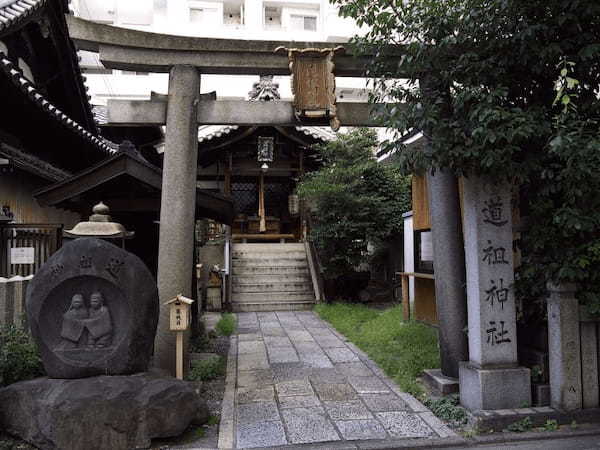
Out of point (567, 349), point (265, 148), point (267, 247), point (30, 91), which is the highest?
point (265, 148)

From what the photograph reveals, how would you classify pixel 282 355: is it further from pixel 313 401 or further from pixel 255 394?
pixel 313 401

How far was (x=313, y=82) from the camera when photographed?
6918 millimetres

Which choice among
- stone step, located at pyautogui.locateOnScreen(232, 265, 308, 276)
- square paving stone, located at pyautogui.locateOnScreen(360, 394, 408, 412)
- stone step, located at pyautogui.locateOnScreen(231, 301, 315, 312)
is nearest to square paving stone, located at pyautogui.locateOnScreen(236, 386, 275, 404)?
square paving stone, located at pyautogui.locateOnScreen(360, 394, 408, 412)

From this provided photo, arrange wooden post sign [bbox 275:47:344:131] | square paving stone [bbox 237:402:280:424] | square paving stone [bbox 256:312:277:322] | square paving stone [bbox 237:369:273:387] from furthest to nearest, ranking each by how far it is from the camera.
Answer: square paving stone [bbox 256:312:277:322] → square paving stone [bbox 237:369:273:387] → wooden post sign [bbox 275:47:344:131] → square paving stone [bbox 237:402:280:424]

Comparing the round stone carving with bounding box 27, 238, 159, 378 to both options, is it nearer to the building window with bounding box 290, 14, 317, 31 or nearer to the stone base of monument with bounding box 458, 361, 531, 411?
the stone base of monument with bounding box 458, 361, 531, 411

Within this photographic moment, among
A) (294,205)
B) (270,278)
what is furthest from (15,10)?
(294,205)

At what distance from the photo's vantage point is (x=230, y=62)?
22.8 feet

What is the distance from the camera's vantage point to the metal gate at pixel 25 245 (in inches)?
284

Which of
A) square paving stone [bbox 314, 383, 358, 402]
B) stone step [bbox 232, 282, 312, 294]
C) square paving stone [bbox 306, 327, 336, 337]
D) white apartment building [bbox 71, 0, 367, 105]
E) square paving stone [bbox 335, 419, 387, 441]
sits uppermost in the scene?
white apartment building [bbox 71, 0, 367, 105]

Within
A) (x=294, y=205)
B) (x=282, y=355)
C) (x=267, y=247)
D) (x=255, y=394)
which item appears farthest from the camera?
(x=294, y=205)

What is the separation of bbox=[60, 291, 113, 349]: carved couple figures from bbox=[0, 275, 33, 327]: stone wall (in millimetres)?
1724

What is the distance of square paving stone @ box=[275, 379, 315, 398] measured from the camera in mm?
6605

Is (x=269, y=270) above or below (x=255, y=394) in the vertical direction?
above

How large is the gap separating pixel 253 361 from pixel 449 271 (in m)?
4.17
